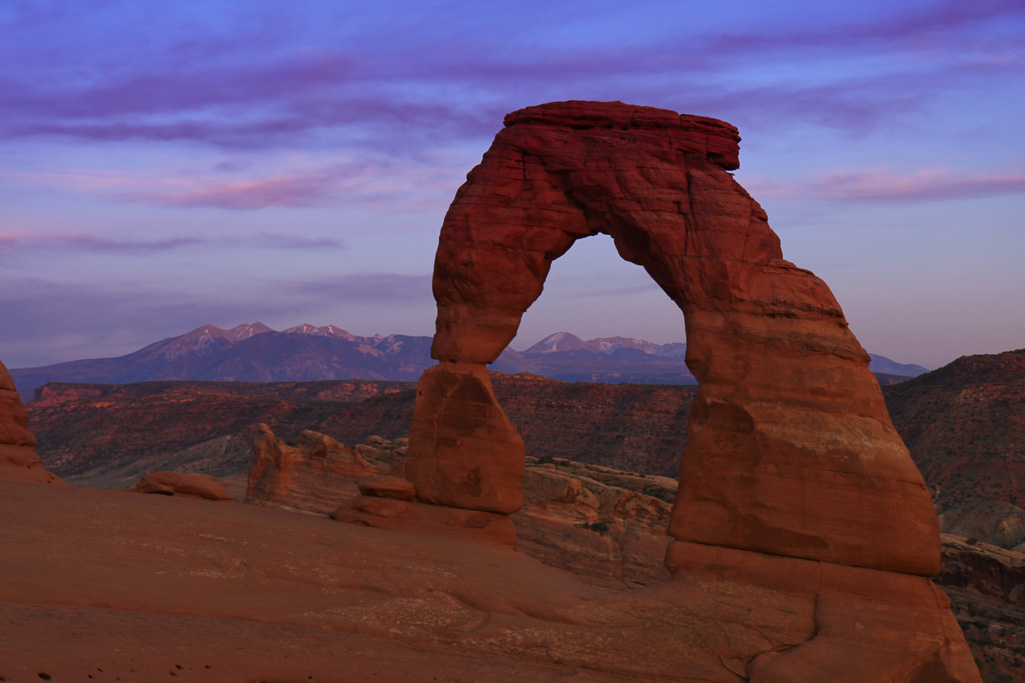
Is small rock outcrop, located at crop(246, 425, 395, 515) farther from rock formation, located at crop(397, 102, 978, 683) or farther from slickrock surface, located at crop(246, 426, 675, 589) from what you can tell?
rock formation, located at crop(397, 102, 978, 683)

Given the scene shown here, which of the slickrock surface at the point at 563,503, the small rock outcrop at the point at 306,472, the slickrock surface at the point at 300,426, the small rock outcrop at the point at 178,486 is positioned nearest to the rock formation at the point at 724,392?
the slickrock surface at the point at 563,503

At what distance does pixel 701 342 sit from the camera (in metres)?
16.9

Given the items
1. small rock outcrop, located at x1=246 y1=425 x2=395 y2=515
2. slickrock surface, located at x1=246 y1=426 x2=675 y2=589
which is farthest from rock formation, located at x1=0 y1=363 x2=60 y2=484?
small rock outcrop, located at x1=246 y1=425 x2=395 y2=515

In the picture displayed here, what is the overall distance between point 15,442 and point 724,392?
1737cm

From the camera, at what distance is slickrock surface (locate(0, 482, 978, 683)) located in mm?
10000

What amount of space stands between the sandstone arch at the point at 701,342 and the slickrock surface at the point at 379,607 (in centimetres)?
96

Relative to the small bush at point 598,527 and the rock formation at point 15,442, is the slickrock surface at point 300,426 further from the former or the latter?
the rock formation at point 15,442

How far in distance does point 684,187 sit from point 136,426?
70592 millimetres

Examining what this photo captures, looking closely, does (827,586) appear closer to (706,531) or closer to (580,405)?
(706,531)

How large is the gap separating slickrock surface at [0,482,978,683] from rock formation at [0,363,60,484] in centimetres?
339

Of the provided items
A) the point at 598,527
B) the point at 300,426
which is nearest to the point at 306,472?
the point at 598,527

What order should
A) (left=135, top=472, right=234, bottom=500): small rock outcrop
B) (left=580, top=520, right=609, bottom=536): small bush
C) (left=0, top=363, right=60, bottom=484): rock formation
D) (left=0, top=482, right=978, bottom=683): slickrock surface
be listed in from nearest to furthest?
(left=0, top=482, right=978, bottom=683): slickrock surface → (left=135, top=472, right=234, bottom=500): small rock outcrop → (left=0, top=363, right=60, bottom=484): rock formation → (left=580, top=520, right=609, bottom=536): small bush

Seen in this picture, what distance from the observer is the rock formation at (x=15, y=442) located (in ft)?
65.7

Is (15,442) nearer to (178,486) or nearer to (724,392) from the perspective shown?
(178,486)
